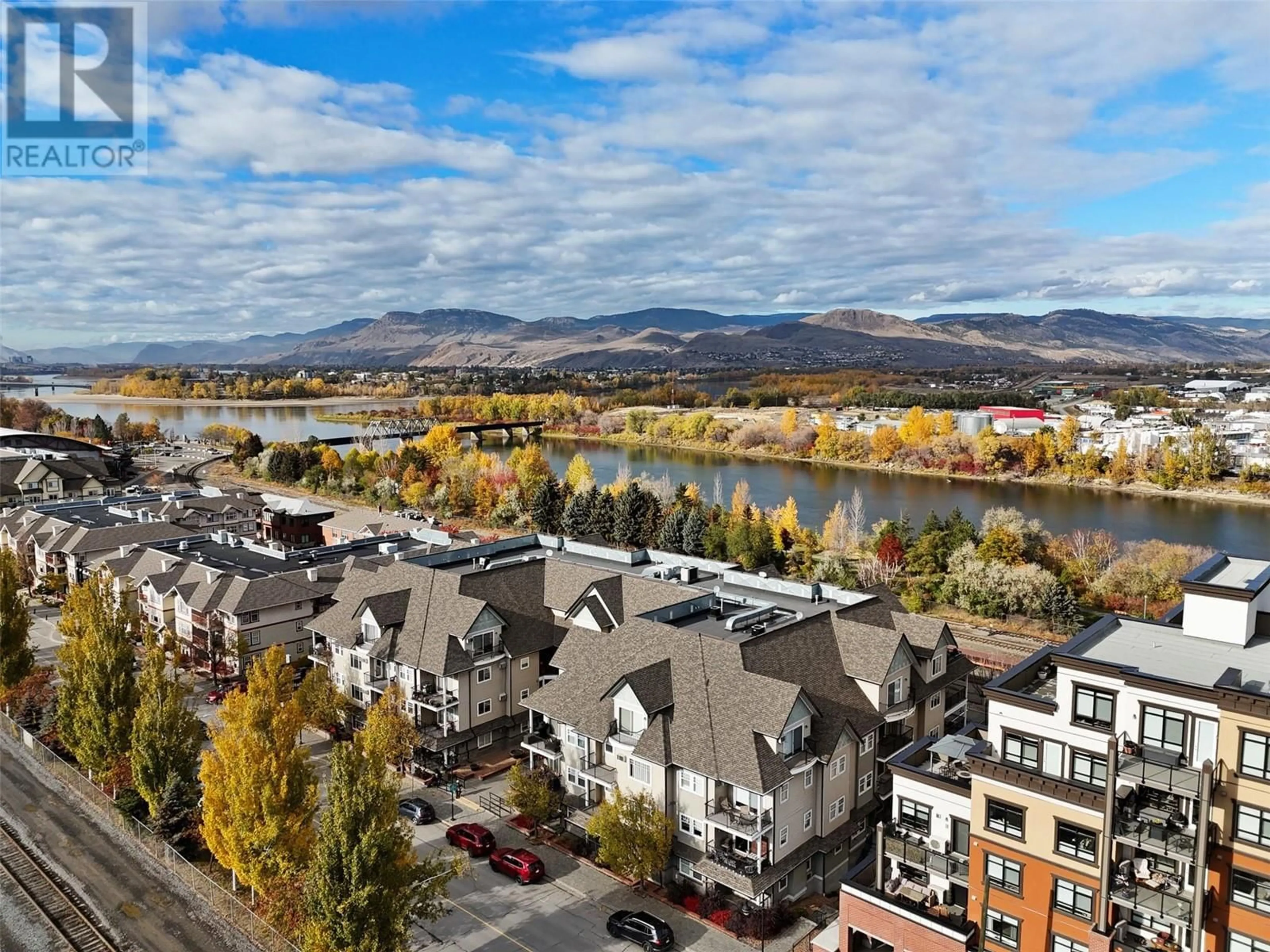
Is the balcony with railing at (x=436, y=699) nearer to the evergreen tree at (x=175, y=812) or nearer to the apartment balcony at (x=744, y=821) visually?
the evergreen tree at (x=175, y=812)

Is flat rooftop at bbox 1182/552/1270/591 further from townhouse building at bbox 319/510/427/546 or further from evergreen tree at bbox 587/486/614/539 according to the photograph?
evergreen tree at bbox 587/486/614/539

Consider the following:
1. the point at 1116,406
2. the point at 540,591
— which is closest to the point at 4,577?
the point at 540,591

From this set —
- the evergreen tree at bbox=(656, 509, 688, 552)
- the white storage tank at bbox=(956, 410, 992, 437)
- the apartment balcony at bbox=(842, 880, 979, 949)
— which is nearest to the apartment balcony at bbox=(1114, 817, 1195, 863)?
the apartment balcony at bbox=(842, 880, 979, 949)

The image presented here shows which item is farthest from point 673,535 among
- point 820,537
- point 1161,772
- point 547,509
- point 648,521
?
point 1161,772

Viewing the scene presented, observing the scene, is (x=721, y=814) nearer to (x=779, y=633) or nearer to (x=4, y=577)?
(x=779, y=633)

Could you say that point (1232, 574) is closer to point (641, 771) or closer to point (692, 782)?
point (692, 782)

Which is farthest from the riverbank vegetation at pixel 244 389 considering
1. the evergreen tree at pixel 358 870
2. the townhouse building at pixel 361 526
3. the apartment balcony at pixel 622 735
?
the evergreen tree at pixel 358 870
